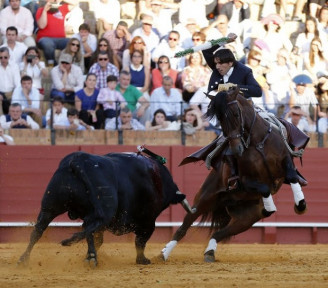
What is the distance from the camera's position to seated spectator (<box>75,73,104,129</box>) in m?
13.6

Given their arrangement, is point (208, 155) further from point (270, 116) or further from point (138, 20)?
point (138, 20)

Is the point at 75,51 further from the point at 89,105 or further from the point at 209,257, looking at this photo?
the point at 209,257

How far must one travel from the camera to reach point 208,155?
34.4 ft

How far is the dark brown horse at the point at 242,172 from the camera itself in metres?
Answer: 9.45

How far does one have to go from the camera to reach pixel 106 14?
15.1 m

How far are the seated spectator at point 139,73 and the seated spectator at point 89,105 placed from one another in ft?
2.46

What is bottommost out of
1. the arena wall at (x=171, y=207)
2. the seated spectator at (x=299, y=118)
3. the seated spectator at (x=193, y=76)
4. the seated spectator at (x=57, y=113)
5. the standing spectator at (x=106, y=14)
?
the arena wall at (x=171, y=207)

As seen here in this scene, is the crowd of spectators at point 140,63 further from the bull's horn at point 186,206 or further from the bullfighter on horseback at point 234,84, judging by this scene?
the bull's horn at point 186,206

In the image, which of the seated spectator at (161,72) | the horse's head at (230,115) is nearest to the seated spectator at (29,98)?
the seated spectator at (161,72)

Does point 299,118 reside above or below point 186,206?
above

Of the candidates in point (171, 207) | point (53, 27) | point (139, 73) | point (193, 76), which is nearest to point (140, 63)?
point (139, 73)

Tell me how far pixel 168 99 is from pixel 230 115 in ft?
15.5

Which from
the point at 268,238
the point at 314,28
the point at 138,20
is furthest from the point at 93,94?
the point at 314,28

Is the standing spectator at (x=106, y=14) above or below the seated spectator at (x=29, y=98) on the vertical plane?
above
